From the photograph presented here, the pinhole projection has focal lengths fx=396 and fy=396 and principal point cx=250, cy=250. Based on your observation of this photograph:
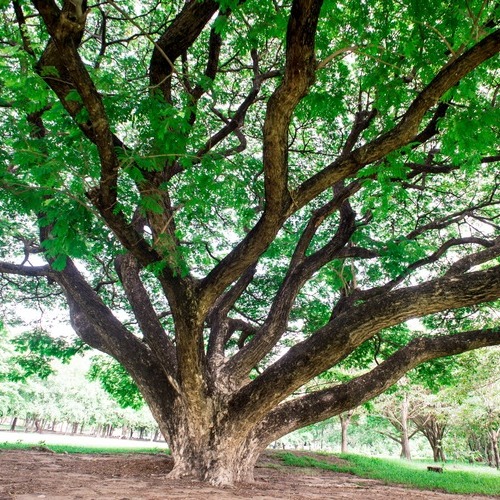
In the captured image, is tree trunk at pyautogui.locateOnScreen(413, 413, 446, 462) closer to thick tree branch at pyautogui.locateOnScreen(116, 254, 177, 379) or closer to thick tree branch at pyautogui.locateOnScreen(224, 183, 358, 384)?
thick tree branch at pyautogui.locateOnScreen(224, 183, 358, 384)

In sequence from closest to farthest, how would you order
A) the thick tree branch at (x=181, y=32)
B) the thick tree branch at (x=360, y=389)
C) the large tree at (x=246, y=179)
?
1. the large tree at (x=246, y=179)
2. the thick tree branch at (x=181, y=32)
3. the thick tree branch at (x=360, y=389)

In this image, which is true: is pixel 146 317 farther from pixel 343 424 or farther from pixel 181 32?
pixel 343 424

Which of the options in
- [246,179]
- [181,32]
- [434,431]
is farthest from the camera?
[434,431]

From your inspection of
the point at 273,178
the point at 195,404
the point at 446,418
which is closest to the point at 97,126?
the point at 273,178

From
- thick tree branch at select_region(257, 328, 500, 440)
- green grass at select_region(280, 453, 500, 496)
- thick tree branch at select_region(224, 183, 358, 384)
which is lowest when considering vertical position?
green grass at select_region(280, 453, 500, 496)

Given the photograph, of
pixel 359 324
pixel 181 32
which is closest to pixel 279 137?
pixel 181 32

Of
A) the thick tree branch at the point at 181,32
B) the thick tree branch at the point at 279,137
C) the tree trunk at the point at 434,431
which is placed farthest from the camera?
the tree trunk at the point at 434,431

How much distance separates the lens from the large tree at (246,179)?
3498mm

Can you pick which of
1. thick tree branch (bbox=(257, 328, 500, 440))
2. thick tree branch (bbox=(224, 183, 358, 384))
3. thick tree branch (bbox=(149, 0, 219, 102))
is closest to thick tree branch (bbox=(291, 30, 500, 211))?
thick tree branch (bbox=(149, 0, 219, 102))

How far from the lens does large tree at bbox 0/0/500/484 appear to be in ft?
11.5

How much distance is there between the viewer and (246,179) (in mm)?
4570

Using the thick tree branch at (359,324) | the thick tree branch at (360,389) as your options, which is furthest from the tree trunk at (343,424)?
the thick tree branch at (359,324)

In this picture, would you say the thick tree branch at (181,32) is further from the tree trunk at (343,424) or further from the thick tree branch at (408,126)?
the tree trunk at (343,424)

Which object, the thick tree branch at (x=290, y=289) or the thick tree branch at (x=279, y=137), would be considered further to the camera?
the thick tree branch at (x=290, y=289)
